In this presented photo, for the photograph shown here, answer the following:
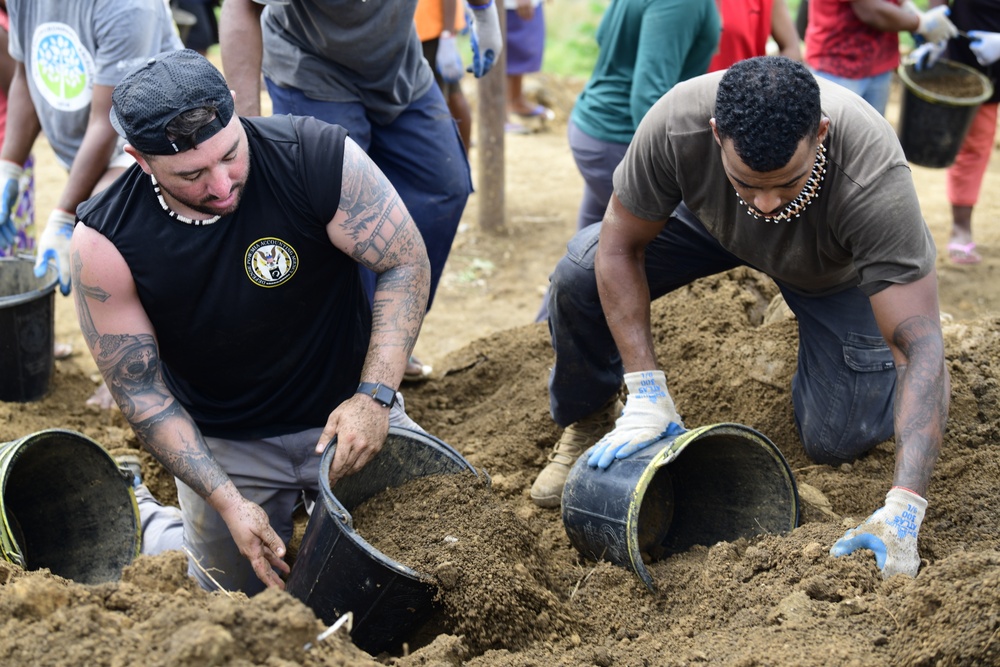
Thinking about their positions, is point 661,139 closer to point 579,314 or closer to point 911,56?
point 579,314

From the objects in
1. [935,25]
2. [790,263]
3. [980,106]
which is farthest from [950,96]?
[790,263]

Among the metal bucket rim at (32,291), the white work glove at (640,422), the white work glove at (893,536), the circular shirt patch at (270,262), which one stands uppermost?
the circular shirt patch at (270,262)

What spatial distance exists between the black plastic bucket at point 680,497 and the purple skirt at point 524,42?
5832 mm

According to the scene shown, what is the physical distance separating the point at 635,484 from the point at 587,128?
2.12 m

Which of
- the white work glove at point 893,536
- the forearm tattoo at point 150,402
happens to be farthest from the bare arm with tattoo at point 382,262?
the white work glove at point 893,536

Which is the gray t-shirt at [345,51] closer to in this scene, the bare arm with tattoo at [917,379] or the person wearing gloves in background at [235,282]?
the person wearing gloves in background at [235,282]

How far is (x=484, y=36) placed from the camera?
4.52m

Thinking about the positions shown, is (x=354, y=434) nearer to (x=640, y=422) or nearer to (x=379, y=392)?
(x=379, y=392)

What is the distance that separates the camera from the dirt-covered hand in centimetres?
248

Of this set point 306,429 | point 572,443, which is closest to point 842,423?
point 572,443

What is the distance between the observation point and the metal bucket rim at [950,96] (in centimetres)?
534

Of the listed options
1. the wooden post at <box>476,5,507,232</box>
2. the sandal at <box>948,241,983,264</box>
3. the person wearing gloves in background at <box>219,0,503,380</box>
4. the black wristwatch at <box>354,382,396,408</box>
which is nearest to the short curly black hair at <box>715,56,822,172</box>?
the black wristwatch at <box>354,382,396,408</box>

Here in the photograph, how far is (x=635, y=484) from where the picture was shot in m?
2.52

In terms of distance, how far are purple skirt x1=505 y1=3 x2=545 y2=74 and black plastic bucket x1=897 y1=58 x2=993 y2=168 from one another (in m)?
3.35
